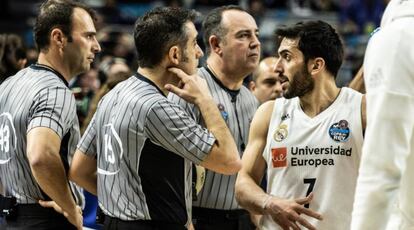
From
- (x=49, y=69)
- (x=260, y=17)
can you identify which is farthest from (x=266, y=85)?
(x=260, y=17)

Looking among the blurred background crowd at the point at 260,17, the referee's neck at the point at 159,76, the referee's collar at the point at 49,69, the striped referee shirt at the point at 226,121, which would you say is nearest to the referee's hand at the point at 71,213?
the referee's collar at the point at 49,69

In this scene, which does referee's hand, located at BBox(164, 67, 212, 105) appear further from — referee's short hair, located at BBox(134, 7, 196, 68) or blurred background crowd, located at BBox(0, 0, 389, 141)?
blurred background crowd, located at BBox(0, 0, 389, 141)

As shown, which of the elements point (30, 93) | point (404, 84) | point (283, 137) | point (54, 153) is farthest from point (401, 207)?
point (30, 93)

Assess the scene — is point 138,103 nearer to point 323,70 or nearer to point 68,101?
point 68,101

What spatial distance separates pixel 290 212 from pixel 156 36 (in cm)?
121

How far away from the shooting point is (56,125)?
15.8 feet

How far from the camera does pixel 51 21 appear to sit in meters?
5.20

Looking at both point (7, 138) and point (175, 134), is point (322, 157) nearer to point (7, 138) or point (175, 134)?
point (175, 134)

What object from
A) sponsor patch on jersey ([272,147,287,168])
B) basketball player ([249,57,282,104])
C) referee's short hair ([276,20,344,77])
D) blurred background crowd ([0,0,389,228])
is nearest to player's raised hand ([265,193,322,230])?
sponsor patch on jersey ([272,147,287,168])

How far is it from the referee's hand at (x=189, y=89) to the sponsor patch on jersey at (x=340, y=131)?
73 centimetres

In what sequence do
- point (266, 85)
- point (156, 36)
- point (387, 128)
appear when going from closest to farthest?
point (387, 128), point (156, 36), point (266, 85)

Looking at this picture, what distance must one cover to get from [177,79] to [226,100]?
4.89 ft

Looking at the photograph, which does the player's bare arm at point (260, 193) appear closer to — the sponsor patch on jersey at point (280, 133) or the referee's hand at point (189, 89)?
the sponsor patch on jersey at point (280, 133)

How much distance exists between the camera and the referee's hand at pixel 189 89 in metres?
4.38
